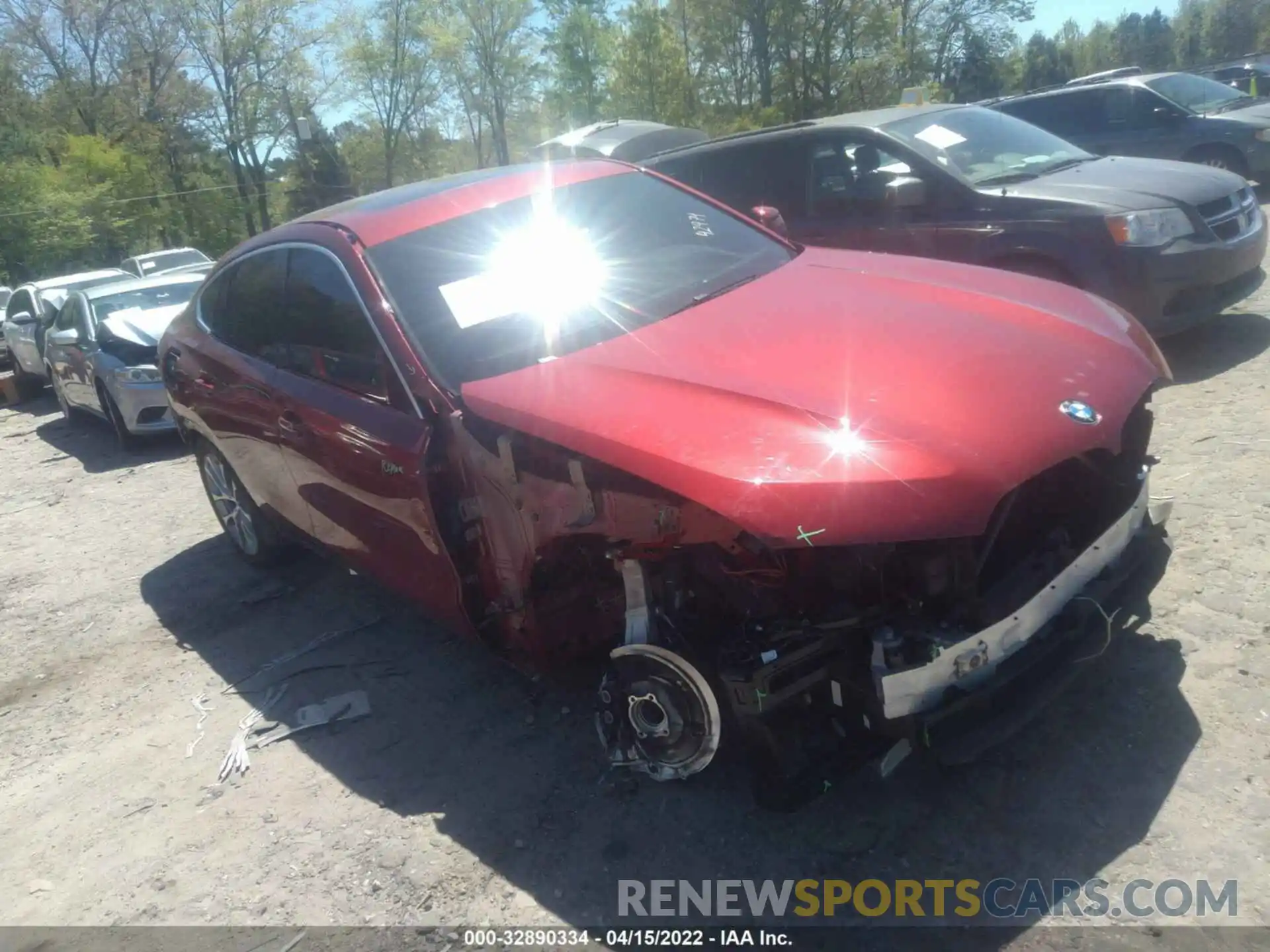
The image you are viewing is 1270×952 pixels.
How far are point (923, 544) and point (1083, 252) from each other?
3.99 meters

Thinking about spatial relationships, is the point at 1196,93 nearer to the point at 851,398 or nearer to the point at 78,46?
the point at 851,398

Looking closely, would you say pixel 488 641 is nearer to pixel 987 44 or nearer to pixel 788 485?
pixel 788 485

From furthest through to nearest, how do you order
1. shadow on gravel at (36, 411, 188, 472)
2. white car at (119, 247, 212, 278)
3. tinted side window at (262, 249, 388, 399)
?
white car at (119, 247, 212, 278) < shadow on gravel at (36, 411, 188, 472) < tinted side window at (262, 249, 388, 399)

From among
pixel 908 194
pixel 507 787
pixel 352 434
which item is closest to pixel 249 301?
pixel 352 434

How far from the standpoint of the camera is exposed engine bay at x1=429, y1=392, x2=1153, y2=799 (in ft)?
8.43

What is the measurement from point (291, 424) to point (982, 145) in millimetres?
4962

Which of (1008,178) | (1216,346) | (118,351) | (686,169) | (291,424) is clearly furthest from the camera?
(118,351)

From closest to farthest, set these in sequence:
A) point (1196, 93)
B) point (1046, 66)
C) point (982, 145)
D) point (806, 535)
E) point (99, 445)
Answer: point (806, 535)
point (982, 145)
point (99, 445)
point (1196, 93)
point (1046, 66)

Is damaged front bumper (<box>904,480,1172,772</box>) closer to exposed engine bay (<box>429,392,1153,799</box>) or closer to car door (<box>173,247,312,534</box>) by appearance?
exposed engine bay (<box>429,392,1153,799</box>)

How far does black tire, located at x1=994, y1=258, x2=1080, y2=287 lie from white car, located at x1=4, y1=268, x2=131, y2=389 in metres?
10.6

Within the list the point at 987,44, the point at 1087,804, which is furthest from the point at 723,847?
the point at 987,44

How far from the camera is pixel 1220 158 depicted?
11.2m

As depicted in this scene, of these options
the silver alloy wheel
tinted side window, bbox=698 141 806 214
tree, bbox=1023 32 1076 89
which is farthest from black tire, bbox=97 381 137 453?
tree, bbox=1023 32 1076 89

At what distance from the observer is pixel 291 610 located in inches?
194
